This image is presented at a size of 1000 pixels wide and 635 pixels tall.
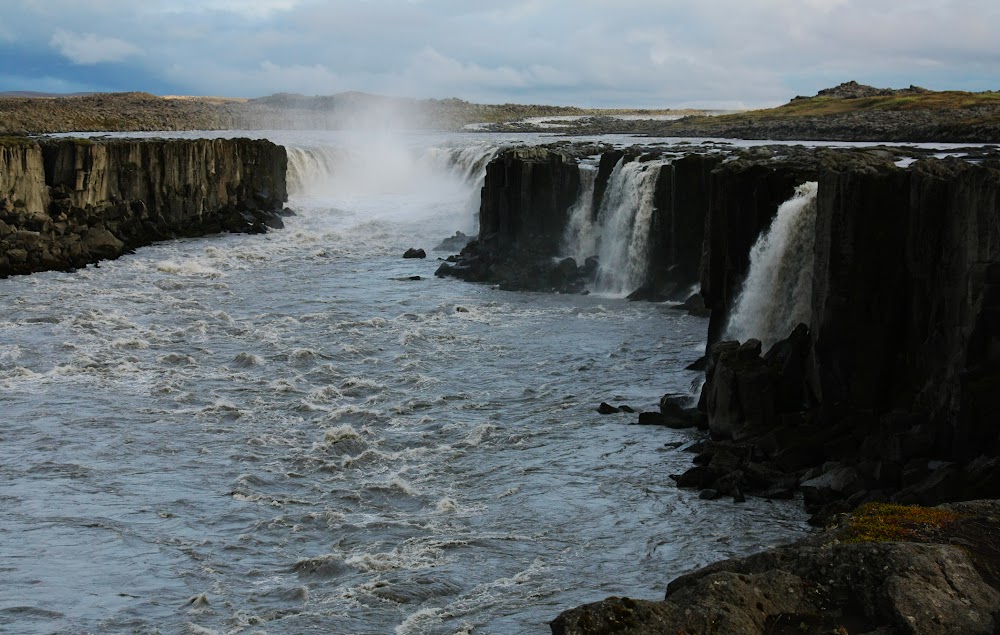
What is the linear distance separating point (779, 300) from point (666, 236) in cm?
1889

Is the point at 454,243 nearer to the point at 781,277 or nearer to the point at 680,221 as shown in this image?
the point at 680,221

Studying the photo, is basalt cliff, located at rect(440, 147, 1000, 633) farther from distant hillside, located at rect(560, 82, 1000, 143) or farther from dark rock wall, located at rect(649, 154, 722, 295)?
distant hillside, located at rect(560, 82, 1000, 143)

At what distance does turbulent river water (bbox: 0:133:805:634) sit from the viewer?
22.3 m

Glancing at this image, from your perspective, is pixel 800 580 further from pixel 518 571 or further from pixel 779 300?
pixel 779 300

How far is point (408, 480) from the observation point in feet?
95.1

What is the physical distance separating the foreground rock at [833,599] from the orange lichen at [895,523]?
851mm

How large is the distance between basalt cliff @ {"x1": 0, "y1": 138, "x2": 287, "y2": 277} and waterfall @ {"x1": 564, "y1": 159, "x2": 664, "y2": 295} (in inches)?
1018

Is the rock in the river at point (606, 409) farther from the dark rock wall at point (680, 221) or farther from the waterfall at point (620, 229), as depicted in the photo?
the waterfall at point (620, 229)

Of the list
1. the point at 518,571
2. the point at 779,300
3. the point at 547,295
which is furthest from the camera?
the point at 547,295

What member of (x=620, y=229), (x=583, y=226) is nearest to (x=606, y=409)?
(x=620, y=229)

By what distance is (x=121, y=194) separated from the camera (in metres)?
72.2

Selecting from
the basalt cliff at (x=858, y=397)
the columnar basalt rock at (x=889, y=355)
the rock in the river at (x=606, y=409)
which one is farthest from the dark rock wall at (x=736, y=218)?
the columnar basalt rock at (x=889, y=355)

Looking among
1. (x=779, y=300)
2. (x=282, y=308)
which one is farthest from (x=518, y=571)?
(x=282, y=308)

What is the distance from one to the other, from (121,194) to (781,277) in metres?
50.4
